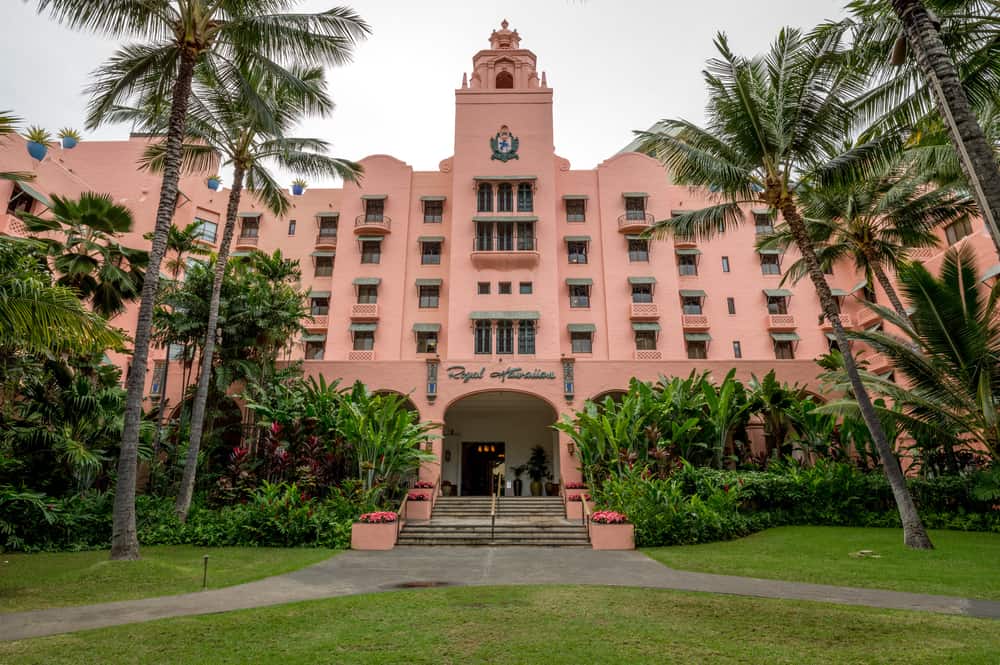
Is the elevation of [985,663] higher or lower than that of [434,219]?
lower

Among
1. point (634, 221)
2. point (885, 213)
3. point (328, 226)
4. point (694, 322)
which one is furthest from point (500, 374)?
point (328, 226)

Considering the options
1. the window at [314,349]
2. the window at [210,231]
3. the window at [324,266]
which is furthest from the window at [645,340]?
the window at [210,231]

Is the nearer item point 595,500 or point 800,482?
point 800,482

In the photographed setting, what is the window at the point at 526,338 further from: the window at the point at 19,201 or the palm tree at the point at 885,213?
the window at the point at 19,201

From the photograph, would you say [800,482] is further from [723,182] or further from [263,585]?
[263,585]

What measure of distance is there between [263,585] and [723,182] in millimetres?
13015

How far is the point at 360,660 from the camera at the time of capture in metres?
4.80

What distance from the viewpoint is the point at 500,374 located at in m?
20.6

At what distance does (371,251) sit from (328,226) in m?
3.27

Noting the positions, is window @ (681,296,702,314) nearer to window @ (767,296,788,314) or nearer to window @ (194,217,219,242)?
window @ (767,296,788,314)

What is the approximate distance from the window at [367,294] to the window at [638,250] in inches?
495

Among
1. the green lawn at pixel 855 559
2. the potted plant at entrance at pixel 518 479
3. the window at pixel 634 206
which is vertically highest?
the window at pixel 634 206

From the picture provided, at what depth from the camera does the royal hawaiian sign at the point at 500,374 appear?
20.5 m

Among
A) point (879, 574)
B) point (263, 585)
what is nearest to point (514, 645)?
point (263, 585)
